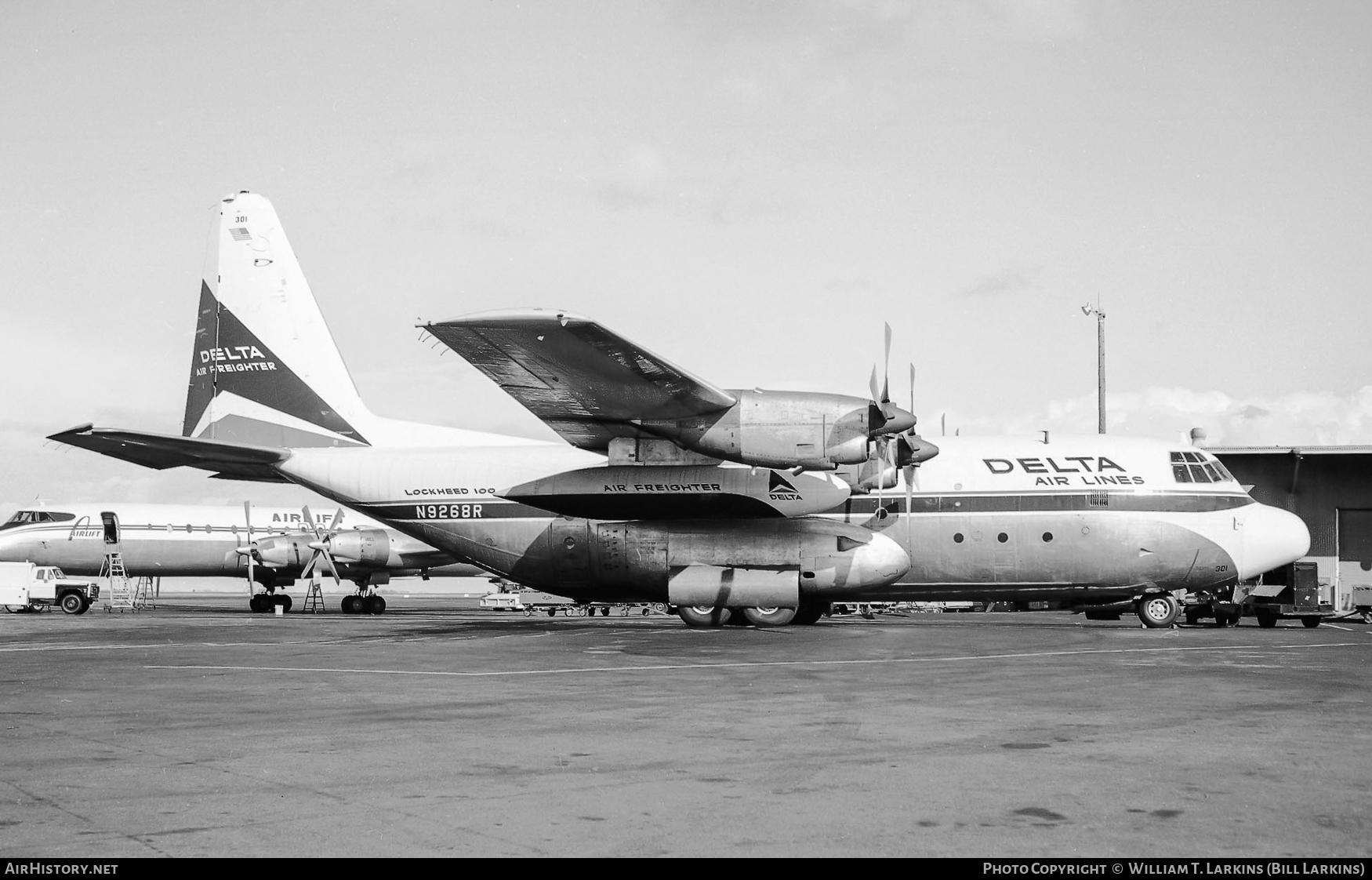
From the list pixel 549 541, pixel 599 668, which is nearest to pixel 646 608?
pixel 549 541

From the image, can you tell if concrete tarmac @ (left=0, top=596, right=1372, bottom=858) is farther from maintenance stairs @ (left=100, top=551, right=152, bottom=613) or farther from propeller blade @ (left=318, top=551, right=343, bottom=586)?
maintenance stairs @ (left=100, top=551, right=152, bottom=613)

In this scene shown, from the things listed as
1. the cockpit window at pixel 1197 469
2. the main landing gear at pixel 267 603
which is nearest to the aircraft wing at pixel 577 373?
the cockpit window at pixel 1197 469

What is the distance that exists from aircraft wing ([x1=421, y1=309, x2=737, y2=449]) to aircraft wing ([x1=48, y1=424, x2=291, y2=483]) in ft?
24.4

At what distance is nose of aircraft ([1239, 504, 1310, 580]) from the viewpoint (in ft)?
84.4

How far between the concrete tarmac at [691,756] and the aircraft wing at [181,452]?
26.0 ft

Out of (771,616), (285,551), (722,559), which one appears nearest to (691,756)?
(722,559)

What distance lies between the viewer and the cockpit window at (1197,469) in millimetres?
26163

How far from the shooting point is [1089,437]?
27094mm

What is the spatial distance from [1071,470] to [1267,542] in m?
4.50

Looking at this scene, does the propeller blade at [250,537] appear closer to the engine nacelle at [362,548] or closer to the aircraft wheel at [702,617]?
the engine nacelle at [362,548]

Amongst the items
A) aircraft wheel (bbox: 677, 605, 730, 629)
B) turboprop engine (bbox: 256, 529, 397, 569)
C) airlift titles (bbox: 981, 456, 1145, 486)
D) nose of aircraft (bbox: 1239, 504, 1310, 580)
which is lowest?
aircraft wheel (bbox: 677, 605, 730, 629)

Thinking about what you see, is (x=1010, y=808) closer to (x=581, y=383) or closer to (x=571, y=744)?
(x=571, y=744)

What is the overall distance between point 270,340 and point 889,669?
2031cm

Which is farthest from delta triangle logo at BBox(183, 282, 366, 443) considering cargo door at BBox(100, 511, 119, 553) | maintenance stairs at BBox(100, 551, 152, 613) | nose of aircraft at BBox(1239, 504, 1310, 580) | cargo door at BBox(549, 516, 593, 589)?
nose of aircraft at BBox(1239, 504, 1310, 580)
